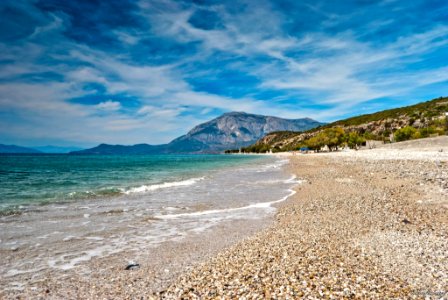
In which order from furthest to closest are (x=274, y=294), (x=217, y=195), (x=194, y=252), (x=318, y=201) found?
1. (x=217, y=195)
2. (x=318, y=201)
3. (x=194, y=252)
4. (x=274, y=294)

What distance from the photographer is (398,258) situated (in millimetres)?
8164

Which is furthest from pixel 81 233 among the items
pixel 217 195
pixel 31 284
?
pixel 217 195

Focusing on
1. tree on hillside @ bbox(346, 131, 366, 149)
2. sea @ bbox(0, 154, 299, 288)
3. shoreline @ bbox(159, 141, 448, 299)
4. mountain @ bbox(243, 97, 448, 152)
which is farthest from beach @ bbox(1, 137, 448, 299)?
tree on hillside @ bbox(346, 131, 366, 149)

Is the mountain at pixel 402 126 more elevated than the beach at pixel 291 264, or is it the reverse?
the mountain at pixel 402 126

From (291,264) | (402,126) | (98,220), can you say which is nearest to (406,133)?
(402,126)

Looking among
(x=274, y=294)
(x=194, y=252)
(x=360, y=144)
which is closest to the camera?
(x=274, y=294)

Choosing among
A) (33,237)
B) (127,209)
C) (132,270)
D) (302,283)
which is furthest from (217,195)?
(302,283)

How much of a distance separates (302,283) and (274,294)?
855 mm

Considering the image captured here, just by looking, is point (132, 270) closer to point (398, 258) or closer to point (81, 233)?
point (81, 233)

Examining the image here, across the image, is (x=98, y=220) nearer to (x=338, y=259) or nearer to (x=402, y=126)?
(x=338, y=259)

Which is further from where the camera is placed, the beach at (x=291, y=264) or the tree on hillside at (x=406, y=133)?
the tree on hillside at (x=406, y=133)

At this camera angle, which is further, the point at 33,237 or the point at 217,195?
the point at 217,195

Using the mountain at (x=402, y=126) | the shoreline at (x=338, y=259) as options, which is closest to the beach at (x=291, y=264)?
the shoreline at (x=338, y=259)

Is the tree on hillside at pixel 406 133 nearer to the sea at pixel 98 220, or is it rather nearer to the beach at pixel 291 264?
the sea at pixel 98 220
